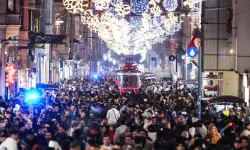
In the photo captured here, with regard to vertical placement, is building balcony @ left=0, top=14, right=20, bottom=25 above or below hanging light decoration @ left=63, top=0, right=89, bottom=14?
above

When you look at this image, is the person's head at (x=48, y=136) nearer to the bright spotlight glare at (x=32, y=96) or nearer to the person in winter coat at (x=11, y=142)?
the person in winter coat at (x=11, y=142)

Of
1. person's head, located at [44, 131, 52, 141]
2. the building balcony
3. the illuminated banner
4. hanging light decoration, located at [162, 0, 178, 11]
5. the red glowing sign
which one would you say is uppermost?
the building balcony

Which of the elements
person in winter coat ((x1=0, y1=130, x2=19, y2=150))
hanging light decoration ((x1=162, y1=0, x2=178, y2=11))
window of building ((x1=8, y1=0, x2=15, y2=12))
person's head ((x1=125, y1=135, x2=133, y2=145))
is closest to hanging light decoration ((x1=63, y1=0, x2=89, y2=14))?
hanging light decoration ((x1=162, y1=0, x2=178, y2=11))

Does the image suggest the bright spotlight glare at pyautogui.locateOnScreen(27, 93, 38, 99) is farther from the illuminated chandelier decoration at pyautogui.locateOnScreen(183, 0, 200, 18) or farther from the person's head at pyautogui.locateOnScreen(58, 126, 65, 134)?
the person's head at pyautogui.locateOnScreen(58, 126, 65, 134)

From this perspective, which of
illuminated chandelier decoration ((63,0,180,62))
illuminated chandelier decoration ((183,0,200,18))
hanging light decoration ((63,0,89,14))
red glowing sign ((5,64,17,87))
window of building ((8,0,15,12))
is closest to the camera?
hanging light decoration ((63,0,89,14))

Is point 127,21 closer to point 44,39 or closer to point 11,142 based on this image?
point 44,39

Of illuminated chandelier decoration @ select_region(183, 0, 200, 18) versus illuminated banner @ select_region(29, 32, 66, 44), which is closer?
illuminated chandelier decoration @ select_region(183, 0, 200, 18)

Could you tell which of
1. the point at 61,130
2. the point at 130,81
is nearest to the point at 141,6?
the point at 61,130

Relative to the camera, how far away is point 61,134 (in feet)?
52.3

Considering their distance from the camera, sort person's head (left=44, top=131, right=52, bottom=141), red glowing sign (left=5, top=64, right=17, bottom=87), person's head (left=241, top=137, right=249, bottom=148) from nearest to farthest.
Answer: person's head (left=241, top=137, right=249, bottom=148)
person's head (left=44, top=131, right=52, bottom=141)
red glowing sign (left=5, top=64, right=17, bottom=87)

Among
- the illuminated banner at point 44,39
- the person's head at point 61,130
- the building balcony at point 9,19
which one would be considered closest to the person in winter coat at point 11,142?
the person's head at point 61,130

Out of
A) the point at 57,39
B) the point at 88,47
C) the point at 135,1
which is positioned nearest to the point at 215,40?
the point at 57,39

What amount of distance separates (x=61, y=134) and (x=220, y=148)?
429 centimetres

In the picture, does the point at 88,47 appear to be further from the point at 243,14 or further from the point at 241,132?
the point at 241,132
